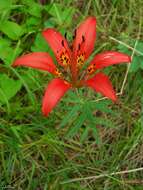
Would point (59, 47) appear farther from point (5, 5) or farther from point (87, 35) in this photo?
point (5, 5)

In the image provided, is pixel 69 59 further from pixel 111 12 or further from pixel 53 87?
pixel 111 12

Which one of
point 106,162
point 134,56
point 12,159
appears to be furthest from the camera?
point 134,56

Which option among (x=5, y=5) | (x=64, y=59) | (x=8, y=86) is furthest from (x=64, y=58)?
(x=5, y=5)

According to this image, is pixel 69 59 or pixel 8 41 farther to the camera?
pixel 8 41

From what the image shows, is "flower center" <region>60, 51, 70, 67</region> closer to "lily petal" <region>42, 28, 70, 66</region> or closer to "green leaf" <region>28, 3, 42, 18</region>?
"lily petal" <region>42, 28, 70, 66</region>

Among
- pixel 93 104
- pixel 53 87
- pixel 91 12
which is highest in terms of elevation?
pixel 91 12

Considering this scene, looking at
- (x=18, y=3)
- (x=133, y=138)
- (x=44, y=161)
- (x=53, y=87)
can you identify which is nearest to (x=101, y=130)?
(x=133, y=138)
